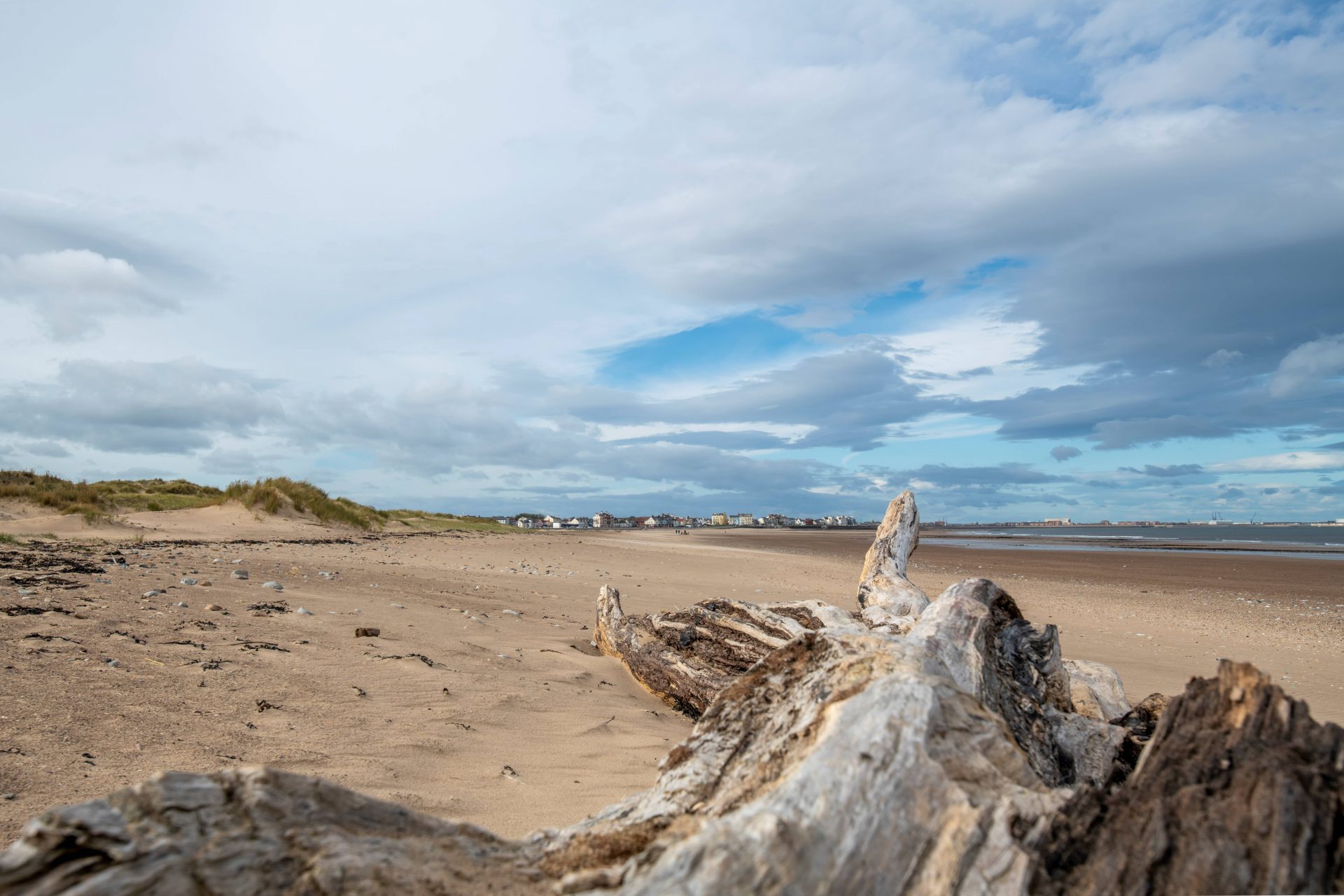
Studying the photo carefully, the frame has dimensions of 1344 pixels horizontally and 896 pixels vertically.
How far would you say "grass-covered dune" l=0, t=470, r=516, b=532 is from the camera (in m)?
21.7

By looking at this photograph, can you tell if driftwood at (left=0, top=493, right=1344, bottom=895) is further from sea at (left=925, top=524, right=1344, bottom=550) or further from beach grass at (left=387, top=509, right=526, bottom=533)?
sea at (left=925, top=524, right=1344, bottom=550)

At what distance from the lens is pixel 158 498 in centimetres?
2858

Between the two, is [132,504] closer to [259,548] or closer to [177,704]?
[259,548]

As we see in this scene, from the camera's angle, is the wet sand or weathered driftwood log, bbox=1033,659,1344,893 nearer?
weathered driftwood log, bbox=1033,659,1344,893

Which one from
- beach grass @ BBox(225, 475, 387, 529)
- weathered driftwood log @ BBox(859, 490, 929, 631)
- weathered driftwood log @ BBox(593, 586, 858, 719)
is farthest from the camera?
beach grass @ BBox(225, 475, 387, 529)

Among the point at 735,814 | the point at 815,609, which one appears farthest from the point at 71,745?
the point at 815,609

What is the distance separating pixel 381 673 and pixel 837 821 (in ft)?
17.6

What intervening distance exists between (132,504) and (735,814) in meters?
31.6

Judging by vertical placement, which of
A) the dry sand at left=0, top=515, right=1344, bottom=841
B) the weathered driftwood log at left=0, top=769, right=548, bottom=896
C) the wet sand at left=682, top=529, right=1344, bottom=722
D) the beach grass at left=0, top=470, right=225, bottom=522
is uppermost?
the beach grass at left=0, top=470, right=225, bottom=522

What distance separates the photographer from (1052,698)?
15.3ft

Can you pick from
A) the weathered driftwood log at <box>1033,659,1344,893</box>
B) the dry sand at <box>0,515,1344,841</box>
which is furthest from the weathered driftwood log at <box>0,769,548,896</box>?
the weathered driftwood log at <box>1033,659,1344,893</box>

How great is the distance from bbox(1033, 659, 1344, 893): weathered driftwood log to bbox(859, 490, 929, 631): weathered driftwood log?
455 cm

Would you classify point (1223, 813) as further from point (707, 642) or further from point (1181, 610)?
point (1181, 610)

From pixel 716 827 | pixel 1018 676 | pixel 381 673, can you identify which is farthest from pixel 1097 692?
pixel 381 673
